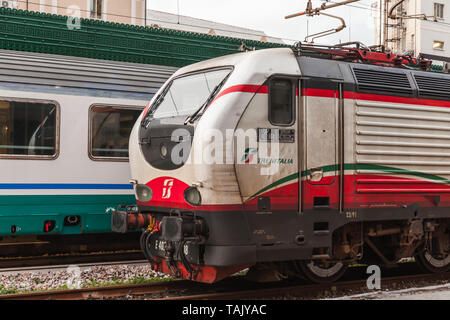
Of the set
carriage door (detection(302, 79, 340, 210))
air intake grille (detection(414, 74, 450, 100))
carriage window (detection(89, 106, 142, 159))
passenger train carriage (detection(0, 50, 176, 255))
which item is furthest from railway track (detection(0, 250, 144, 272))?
air intake grille (detection(414, 74, 450, 100))

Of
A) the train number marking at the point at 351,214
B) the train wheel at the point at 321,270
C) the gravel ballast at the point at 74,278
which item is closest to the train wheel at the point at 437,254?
the train wheel at the point at 321,270

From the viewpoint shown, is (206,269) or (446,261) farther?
(446,261)

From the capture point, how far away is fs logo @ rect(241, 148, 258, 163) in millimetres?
7133

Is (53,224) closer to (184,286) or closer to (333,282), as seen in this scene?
(184,286)

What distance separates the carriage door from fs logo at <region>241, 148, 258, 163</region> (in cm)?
71

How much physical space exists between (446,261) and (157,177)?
471 cm

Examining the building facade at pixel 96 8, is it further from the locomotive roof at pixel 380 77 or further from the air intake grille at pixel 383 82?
the air intake grille at pixel 383 82

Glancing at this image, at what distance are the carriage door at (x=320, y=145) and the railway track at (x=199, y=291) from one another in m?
1.21

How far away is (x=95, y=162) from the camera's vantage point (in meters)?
10.6

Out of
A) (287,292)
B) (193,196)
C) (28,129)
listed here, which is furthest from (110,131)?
(287,292)

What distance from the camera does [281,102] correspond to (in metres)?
7.48

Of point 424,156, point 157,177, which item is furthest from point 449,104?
point 157,177

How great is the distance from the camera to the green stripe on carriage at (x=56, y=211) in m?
9.89

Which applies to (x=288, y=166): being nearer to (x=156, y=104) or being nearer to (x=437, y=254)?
(x=156, y=104)
